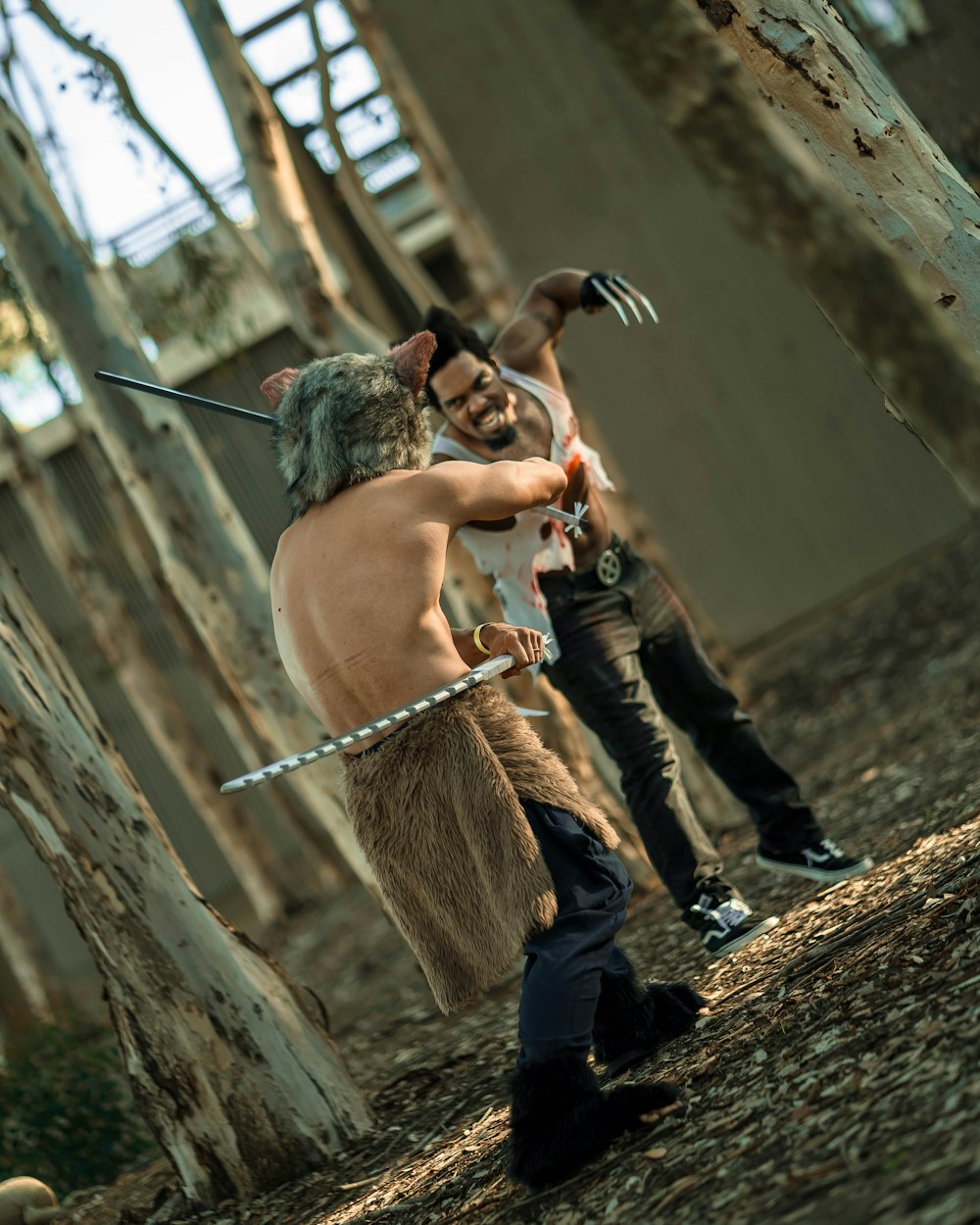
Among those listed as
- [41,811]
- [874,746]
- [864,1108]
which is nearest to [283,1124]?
[41,811]

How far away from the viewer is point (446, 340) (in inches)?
177

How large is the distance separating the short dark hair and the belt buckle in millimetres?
731

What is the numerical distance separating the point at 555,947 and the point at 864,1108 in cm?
77

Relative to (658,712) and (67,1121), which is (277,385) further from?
(67,1121)

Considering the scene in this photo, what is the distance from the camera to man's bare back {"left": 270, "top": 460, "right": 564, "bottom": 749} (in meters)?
3.27

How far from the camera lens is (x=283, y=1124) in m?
4.34

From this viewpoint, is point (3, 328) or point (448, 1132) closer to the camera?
point (448, 1132)

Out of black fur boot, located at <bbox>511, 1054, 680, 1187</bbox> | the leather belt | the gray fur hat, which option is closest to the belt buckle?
the leather belt

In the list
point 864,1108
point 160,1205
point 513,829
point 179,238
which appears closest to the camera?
point 864,1108

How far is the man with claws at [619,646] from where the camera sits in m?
4.46

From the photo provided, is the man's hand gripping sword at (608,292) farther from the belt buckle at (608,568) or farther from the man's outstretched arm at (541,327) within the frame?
the belt buckle at (608,568)

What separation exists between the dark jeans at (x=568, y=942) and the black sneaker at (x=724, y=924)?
43.2 inches

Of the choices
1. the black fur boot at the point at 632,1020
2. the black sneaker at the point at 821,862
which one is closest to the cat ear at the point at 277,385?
the black fur boot at the point at 632,1020

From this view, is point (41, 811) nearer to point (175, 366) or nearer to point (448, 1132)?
point (448, 1132)
